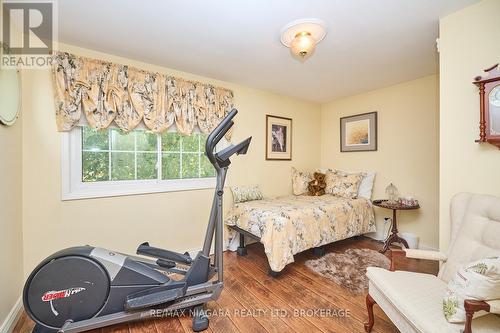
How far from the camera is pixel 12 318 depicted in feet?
5.16

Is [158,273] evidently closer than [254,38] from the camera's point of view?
Yes

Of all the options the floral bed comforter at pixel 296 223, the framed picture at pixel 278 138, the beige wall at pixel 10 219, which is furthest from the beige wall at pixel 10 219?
the framed picture at pixel 278 138

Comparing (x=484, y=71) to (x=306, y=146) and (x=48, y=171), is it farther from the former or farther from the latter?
(x=48, y=171)

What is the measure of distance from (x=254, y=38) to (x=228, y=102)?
1.08 m

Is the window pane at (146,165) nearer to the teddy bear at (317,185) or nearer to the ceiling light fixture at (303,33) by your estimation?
the ceiling light fixture at (303,33)

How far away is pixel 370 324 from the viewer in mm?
1503

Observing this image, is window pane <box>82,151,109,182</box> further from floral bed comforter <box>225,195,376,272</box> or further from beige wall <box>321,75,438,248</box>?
beige wall <box>321,75,438,248</box>

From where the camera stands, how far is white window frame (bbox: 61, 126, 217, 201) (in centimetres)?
207

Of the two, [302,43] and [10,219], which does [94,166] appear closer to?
[10,219]

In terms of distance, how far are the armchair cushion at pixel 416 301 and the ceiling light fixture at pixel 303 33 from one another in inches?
68.9

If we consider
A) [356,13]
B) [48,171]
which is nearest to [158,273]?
[48,171]

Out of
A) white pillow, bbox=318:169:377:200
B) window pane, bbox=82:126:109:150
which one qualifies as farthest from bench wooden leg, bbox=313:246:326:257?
window pane, bbox=82:126:109:150

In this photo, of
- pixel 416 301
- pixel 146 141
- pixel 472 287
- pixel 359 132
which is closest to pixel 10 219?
pixel 146 141

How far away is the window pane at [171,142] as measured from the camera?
2.66 meters
